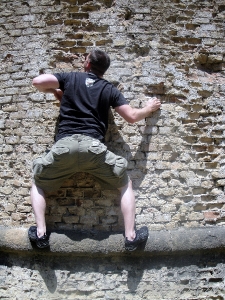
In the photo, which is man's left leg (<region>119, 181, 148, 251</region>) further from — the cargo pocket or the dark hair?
the dark hair

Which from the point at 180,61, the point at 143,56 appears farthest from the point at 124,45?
the point at 180,61

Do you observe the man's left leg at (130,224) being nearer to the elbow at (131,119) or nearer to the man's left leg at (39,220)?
the elbow at (131,119)

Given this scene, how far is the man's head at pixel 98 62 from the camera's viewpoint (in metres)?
3.40

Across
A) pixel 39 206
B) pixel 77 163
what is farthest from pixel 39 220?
pixel 77 163

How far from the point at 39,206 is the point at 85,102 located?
3.43 ft

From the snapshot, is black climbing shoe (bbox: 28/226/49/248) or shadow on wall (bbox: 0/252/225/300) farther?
shadow on wall (bbox: 0/252/225/300)

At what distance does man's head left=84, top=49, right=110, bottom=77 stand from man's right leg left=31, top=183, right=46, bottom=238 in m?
1.24

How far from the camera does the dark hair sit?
3.40 m

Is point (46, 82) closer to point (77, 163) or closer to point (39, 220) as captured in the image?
point (77, 163)

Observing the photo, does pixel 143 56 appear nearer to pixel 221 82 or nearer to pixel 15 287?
pixel 221 82

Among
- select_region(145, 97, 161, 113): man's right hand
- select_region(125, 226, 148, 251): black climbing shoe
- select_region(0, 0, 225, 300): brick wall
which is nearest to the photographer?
select_region(125, 226, 148, 251): black climbing shoe

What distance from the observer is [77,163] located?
3195mm

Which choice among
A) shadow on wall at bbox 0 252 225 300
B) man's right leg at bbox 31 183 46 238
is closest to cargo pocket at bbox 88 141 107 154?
man's right leg at bbox 31 183 46 238

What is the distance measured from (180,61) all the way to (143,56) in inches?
15.9
